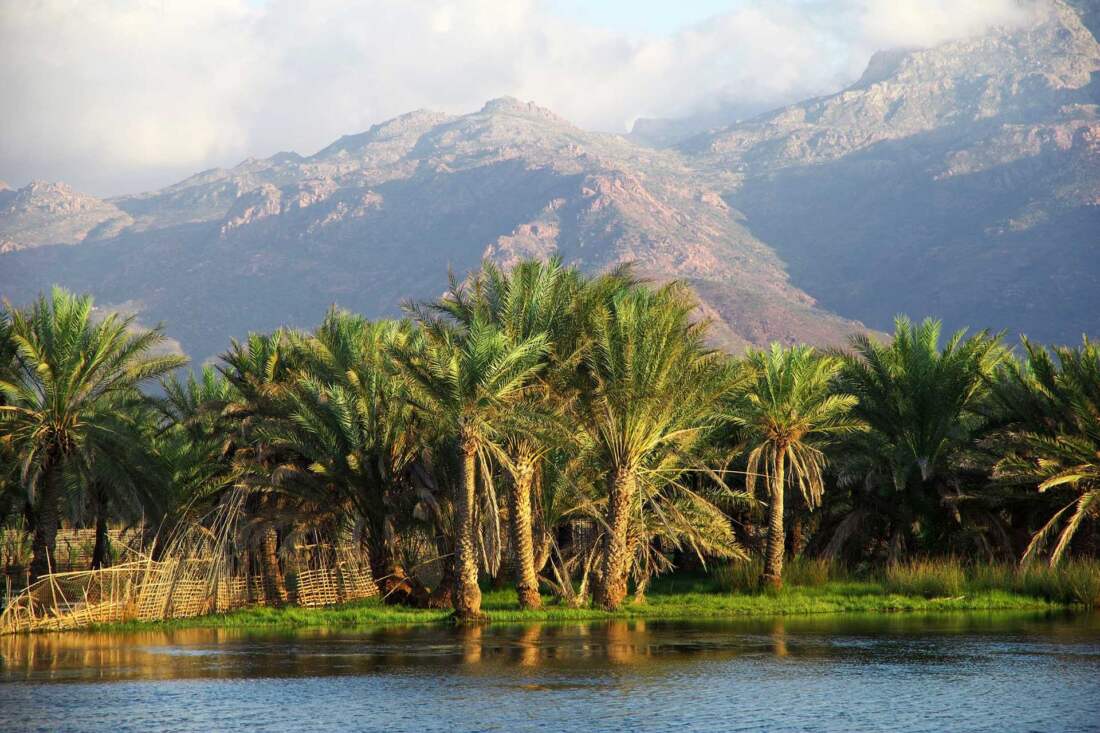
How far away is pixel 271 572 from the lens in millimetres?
37625

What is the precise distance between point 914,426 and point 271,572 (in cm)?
1902

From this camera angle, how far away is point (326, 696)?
20.4m

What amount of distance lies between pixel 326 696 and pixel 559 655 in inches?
228

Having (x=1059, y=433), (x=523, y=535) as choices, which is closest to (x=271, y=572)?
(x=523, y=535)

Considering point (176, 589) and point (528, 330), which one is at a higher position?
point (528, 330)

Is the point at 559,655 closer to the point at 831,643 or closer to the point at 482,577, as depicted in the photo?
the point at 831,643

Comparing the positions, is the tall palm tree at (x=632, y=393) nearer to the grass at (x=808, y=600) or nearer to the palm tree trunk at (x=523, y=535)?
the palm tree trunk at (x=523, y=535)

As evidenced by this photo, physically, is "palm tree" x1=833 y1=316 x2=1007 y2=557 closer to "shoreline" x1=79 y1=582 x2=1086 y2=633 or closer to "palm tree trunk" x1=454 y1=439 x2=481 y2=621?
"shoreline" x1=79 y1=582 x2=1086 y2=633

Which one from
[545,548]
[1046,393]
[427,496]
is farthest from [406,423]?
[1046,393]

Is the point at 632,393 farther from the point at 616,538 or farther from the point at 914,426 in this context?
the point at 914,426

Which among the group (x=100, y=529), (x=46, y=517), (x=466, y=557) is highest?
(x=46, y=517)

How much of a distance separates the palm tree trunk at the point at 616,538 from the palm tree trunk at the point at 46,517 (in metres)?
14.5

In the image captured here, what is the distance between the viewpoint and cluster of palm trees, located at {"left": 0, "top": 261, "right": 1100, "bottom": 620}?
32250 mm

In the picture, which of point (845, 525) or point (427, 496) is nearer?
point (427, 496)
